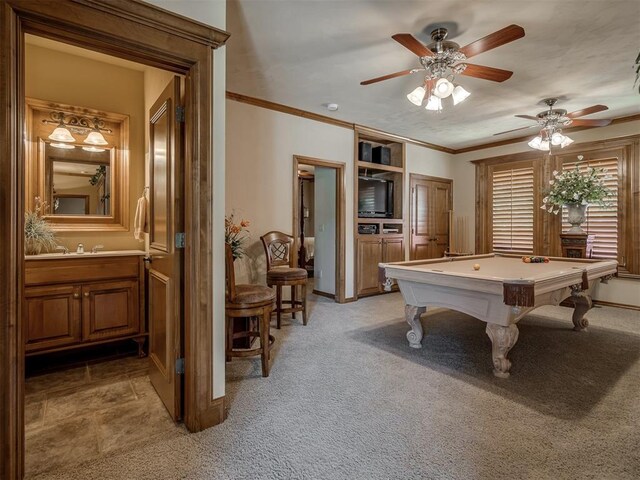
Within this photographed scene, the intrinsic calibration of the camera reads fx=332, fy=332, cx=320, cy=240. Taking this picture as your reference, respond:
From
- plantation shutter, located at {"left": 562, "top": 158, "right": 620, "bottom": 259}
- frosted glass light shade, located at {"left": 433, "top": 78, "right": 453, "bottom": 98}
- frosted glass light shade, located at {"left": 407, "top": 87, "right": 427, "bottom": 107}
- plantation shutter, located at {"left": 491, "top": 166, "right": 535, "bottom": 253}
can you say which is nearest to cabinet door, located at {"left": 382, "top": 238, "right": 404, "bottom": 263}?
plantation shutter, located at {"left": 491, "top": 166, "right": 535, "bottom": 253}

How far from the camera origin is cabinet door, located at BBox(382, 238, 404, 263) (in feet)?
17.9

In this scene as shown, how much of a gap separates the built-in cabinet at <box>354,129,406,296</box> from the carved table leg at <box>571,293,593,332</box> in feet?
8.08

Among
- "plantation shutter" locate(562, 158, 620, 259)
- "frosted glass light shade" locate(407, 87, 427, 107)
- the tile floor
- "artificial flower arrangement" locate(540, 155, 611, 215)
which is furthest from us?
"plantation shutter" locate(562, 158, 620, 259)

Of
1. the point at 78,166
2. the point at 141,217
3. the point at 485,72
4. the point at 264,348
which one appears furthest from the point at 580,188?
the point at 78,166

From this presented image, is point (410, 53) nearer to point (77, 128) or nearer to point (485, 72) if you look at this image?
point (485, 72)

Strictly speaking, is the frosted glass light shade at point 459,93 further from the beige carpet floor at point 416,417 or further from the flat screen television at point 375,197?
the flat screen television at point 375,197

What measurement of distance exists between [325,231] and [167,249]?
11.2 ft

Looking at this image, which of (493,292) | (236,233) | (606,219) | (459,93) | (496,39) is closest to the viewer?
(496,39)

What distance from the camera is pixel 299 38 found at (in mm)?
2725

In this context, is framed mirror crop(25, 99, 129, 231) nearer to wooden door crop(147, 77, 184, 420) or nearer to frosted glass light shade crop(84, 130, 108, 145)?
frosted glass light shade crop(84, 130, 108, 145)

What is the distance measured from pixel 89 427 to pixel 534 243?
6193mm

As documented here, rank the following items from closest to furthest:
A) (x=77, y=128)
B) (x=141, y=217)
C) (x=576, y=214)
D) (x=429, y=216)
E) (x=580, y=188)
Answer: (x=141, y=217)
(x=77, y=128)
(x=580, y=188)
(x=576, y=214)
(x=429, y=216)

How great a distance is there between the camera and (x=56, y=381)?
2465 mm

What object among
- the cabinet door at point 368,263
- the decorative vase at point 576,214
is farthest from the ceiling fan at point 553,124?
the cabinet door at point 368,263
